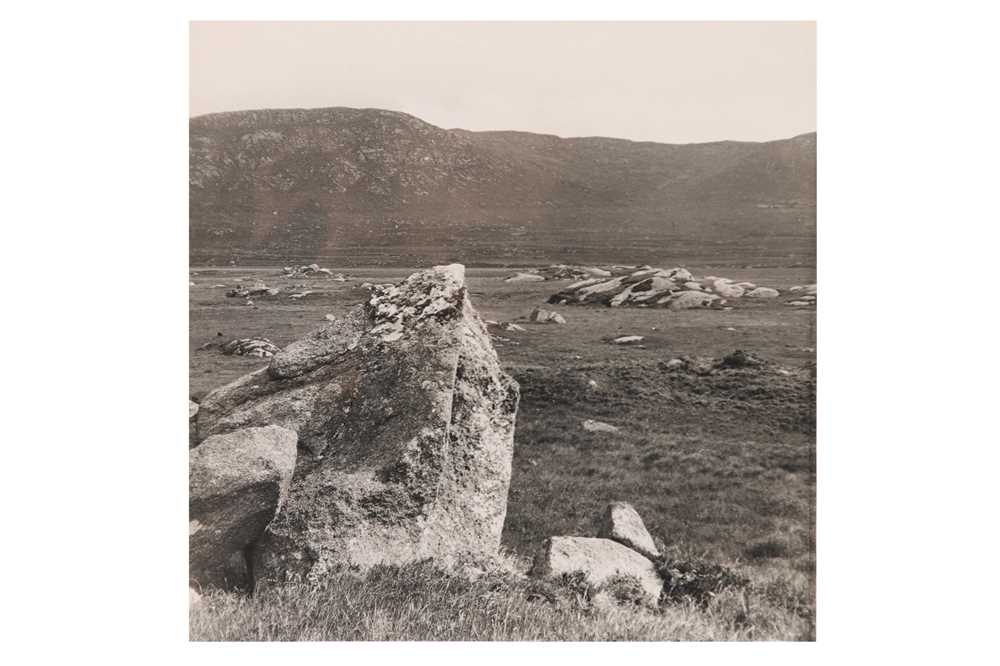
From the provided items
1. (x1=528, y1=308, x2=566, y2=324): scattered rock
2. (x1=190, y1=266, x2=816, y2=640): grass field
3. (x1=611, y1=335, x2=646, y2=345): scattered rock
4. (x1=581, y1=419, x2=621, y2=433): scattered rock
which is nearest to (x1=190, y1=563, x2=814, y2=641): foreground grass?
(x1=190, y1=266, x2=816, y2=640): grass field

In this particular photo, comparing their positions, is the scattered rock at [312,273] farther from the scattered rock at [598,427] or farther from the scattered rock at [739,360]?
the scattered rock at [739,360]

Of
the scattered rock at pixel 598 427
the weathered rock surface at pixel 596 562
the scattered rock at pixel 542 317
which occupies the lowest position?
the weathered rock surface at pixel 596 562

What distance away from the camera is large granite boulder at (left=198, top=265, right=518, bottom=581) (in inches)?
297

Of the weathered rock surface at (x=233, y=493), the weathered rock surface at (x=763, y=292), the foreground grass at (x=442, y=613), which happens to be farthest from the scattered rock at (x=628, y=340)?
the weathered rock surface at (x=233, y=493)

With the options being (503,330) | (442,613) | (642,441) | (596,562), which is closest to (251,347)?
(503,330)

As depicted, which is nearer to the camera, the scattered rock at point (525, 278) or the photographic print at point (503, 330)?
the photographic print at point (503, 330)

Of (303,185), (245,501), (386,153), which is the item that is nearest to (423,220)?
(386,153)

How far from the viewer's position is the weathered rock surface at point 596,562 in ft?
26.0

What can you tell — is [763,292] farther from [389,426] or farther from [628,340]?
[389,426]

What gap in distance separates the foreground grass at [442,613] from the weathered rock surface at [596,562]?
16 centimetres

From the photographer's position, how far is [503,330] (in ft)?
30.7

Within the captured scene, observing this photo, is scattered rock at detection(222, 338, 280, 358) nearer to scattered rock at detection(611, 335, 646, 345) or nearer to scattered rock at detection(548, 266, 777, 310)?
scattered rock at detection(548, 266, 777, 310)

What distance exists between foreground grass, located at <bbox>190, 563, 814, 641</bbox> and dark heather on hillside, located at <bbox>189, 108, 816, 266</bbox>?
382 centimetres

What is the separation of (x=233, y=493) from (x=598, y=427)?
14.2ft
